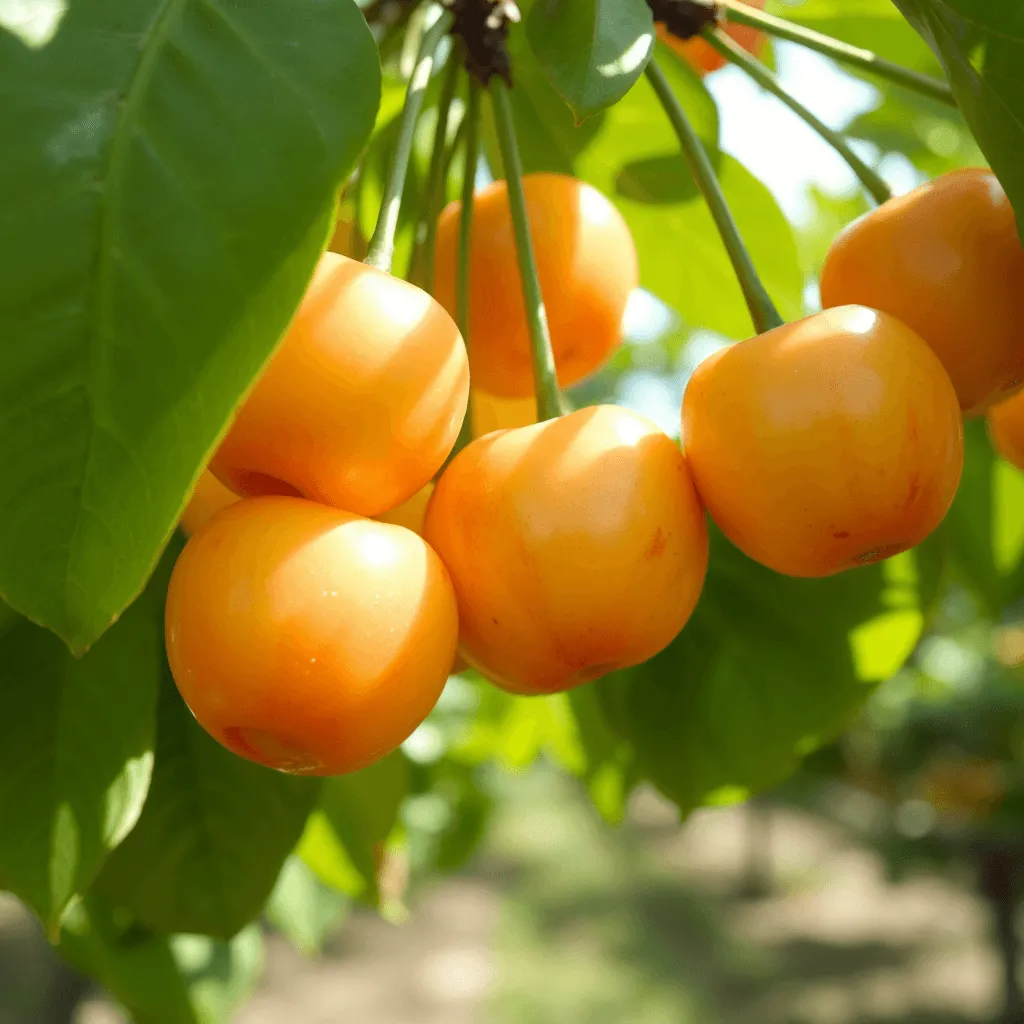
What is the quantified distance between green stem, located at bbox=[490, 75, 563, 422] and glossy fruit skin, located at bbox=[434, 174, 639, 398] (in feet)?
0.17

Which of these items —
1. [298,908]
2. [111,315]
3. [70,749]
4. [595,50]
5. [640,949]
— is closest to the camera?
[111,315]

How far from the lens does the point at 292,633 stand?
40 centimetres

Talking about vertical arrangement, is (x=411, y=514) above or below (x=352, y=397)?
below

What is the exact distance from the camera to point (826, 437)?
0.43 m

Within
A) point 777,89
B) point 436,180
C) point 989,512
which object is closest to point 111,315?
point 436,180

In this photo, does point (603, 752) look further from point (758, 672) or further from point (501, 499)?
point (501, 499)

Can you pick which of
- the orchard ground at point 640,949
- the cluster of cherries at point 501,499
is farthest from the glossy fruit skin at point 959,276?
the orchard ground at point 640,949

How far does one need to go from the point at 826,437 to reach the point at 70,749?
38cm

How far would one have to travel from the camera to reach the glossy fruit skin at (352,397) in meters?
0.39

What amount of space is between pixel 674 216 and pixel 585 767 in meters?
0.44

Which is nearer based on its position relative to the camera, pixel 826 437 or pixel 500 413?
pixel 826 437

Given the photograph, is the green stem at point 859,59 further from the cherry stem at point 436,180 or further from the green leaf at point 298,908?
the green leaf at point 298,908

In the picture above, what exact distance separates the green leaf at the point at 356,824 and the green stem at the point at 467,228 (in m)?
0.28

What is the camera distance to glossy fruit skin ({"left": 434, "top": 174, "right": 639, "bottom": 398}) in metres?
0.61
